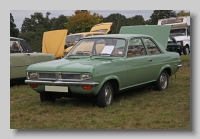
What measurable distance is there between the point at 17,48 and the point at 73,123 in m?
4.29

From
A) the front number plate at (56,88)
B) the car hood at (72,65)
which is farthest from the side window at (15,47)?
the front number plate at (56,88)

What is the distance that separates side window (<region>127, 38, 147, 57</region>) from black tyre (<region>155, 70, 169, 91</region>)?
84 centimetres

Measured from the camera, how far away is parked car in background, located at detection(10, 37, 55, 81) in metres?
9.04

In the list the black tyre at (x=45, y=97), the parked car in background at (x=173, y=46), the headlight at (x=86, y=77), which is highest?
the parked car in background at (x=173, y=46)

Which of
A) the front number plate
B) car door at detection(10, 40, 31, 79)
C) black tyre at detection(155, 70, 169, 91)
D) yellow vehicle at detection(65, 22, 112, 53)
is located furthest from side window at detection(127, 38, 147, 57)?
yellow vehicle at detection(65, 22, 112, 53)

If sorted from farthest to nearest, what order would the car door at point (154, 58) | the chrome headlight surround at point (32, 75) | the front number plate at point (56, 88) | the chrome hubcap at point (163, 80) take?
the chrome hubcap at point (163, 80)
the car door at point (154, 58)
the chrome headlight surround at point (32, 75)
the front number plate at point (56, 88)

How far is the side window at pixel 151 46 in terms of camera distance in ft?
25.9

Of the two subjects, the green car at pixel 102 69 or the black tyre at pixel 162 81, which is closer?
the green car at pixel 102 69

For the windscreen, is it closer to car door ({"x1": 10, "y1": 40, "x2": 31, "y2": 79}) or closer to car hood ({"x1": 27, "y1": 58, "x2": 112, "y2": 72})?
car hood ({"x1": 27, "y1": 58, "x2": 112, "y2": 72})

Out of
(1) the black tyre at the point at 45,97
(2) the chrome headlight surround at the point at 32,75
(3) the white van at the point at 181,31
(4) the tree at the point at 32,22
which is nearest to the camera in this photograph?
(2) the chrome headlight surround at the point at 32,75

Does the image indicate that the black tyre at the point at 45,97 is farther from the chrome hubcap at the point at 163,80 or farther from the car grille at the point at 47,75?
the chrome hubcap at the point at 163,80

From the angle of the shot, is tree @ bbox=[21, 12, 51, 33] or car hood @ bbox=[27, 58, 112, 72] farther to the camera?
tree @ bbox=[21, 12, 51, 33]

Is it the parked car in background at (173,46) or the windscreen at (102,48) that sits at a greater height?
the parked car in background at (173,46)

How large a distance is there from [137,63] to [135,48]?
36 centimetres
